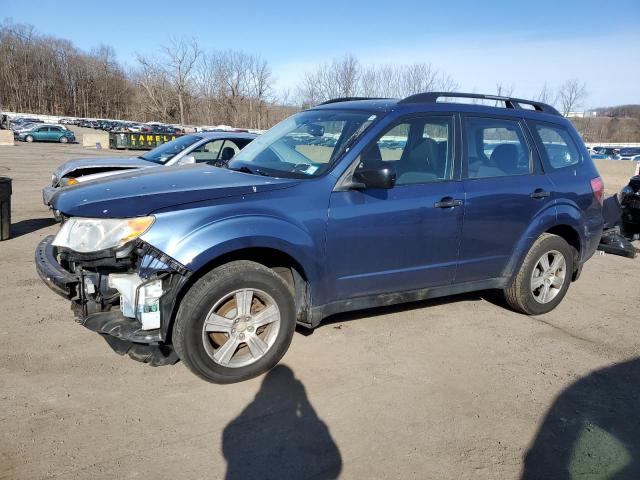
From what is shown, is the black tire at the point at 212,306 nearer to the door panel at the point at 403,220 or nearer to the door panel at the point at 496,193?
the door panel at the point at 403,220

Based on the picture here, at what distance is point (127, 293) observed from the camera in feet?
10.4

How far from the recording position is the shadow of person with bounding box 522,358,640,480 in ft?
9.02

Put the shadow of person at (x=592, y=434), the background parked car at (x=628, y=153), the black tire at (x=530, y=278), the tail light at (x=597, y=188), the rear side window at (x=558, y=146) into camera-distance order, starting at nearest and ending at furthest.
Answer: the shadow of person at (x=592, y=434) < the black tire at (x=530, y=278) < the rear side window at (x=558, y=146) < the tail light at (x=597, y=188) < the background parked car at (x=628, y=153)

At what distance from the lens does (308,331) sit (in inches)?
172

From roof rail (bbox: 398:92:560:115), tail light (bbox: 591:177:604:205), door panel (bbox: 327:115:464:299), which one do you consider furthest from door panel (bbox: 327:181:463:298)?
tail light (bbox: 591:177:604:205)

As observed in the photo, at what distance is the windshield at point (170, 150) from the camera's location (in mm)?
8822

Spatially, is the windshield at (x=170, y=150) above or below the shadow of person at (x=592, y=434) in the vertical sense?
above

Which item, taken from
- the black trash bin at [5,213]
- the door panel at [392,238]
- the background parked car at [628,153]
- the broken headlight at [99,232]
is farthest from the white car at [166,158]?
the background parked car at [628,153]

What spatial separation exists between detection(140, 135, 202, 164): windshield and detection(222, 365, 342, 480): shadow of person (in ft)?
21.0

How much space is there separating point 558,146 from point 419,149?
1851 millimetres

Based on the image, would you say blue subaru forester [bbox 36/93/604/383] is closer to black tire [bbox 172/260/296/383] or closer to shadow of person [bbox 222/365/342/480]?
black tire [bbox 172/260/296/383]

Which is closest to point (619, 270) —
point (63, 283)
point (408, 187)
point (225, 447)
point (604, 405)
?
point (604, 405)

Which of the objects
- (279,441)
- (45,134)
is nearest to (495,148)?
(279,441)

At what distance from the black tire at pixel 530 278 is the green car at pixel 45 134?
44.1 meters
